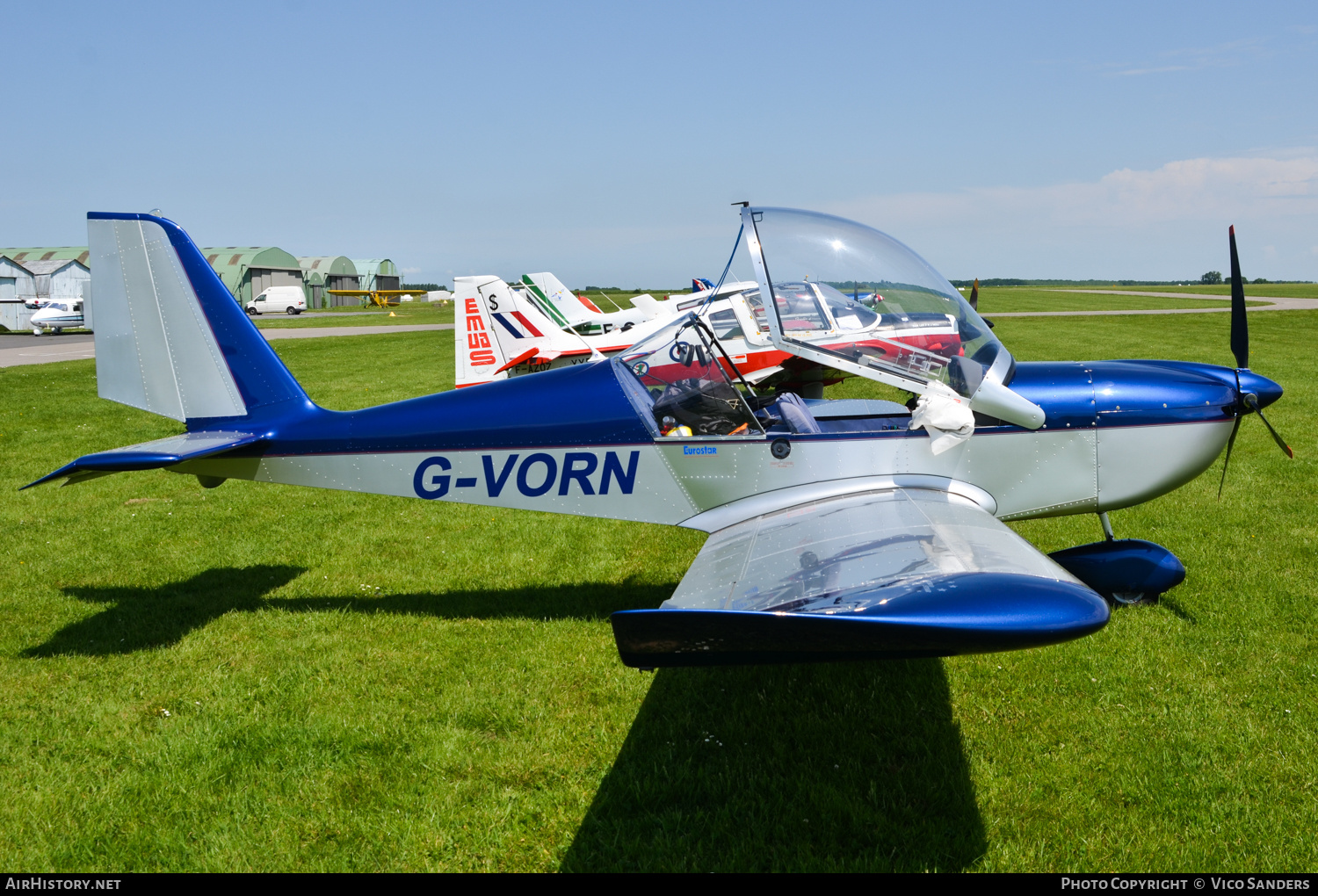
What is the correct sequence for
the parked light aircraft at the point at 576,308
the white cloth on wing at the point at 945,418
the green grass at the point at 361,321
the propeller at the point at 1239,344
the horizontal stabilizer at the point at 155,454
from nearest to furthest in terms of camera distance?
the horizontal stabilizer at the point at 155,454 < the white cloth on wing at the point at 945,418 < the propeller at the point at 1239,344 < the parked light aircraft at the point at 576,308 < the green grass at the point at 361,321

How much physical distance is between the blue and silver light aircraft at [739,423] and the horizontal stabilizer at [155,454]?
0.7 inches

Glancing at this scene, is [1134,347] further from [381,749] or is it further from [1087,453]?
[381,749]

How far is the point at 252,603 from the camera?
5.92m

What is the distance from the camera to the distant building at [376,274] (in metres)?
104

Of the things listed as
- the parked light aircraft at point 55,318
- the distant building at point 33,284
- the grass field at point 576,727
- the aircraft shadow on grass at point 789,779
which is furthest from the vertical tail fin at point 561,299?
the distant building at point 33,284

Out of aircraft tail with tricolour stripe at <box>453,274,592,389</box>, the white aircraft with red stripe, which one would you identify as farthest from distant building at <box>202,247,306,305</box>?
aircraft tail with tricolour stripe at <box>453,274,592,389</box>

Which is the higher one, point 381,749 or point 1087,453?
point 1087,453

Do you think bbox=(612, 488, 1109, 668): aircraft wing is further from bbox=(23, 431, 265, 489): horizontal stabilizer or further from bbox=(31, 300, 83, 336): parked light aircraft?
bbox=(31, 300, 83, 336): parked light aircraft

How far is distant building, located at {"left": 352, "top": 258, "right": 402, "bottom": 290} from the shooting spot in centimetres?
10381

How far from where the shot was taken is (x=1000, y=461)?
4.84 meters

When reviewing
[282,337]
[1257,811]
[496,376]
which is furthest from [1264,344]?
[282,337]

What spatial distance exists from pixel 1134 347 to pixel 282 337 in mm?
31132

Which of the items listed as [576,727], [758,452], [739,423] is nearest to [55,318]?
[739,423]

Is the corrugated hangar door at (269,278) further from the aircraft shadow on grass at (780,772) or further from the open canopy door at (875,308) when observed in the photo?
the aircraft shadow on grass at (780,772)
